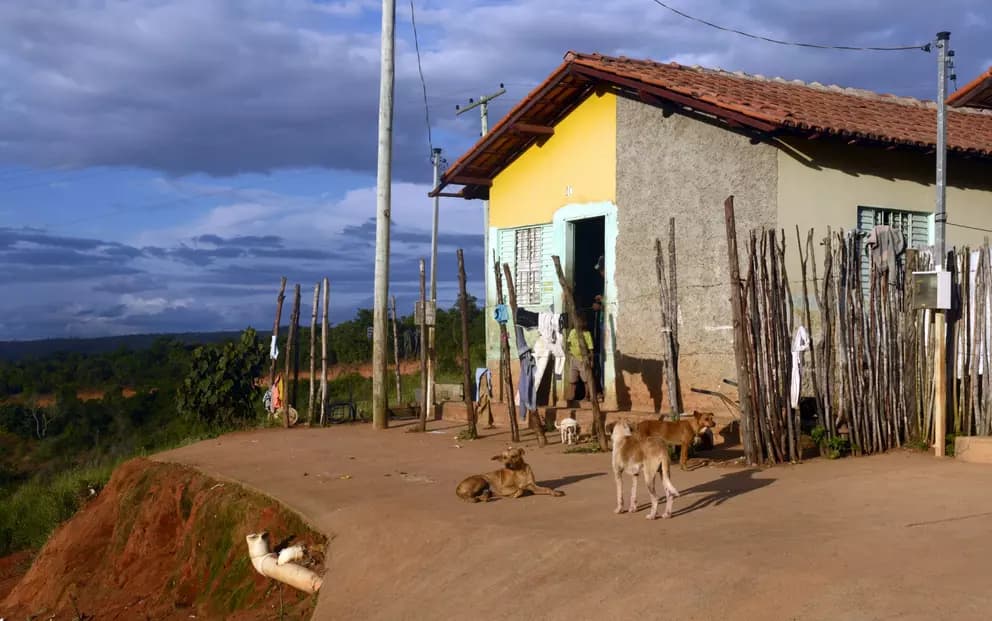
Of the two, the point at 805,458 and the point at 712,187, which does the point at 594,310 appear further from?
the point at 805,458

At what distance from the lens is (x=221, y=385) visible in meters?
18.9

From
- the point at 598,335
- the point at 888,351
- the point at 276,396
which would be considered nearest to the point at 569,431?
the point at 598,335

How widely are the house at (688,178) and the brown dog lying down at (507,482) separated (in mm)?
4890

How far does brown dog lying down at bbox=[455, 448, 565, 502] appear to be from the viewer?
9289 mm

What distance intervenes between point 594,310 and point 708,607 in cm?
1048

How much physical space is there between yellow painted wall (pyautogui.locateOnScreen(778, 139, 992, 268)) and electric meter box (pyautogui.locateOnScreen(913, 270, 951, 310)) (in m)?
2.22

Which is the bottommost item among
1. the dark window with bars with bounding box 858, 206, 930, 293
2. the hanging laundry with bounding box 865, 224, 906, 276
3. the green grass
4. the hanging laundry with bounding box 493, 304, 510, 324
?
the green grass

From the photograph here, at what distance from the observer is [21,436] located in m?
25.0

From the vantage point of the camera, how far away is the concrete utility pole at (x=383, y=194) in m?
16.7

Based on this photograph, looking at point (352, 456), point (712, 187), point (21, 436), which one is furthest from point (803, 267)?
point (21, 436)

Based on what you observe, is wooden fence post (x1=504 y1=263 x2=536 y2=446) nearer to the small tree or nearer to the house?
the house

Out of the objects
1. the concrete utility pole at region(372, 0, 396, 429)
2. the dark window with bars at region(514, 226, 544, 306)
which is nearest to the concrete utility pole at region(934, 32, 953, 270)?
the dark window with bars at region(514, 226, 544, 306)

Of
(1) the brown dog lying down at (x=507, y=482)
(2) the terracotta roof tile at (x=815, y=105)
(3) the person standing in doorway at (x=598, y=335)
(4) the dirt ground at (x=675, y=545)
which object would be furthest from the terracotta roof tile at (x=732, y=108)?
(1) the brown dog lying down at (x=507, y=482)

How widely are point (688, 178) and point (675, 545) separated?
26.8ft
